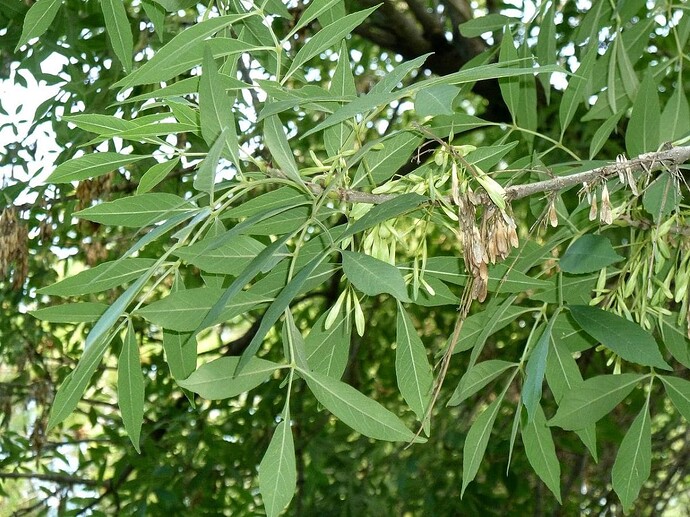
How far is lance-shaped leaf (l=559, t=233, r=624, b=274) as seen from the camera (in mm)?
733

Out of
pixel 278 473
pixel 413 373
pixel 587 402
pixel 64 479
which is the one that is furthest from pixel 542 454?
pixel 64 479

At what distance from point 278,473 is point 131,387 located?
19 centimetres

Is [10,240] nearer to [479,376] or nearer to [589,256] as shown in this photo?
[479,376]

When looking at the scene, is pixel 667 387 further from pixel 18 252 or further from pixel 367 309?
pixel 367 309

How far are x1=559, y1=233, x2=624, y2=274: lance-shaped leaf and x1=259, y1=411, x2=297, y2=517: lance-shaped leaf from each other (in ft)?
0.85

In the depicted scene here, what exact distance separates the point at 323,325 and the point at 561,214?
0.24 m

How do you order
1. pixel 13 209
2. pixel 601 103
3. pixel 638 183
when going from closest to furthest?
pixel 638 183 < pixel 601 103 < pixel 13 209

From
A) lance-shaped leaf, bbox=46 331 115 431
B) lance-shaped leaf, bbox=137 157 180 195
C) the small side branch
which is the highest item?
lance-shaped leaf, bbox=137 157 180 195

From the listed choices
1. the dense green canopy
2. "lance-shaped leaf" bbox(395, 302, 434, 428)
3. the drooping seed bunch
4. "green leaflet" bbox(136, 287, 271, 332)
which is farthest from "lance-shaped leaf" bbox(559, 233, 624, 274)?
the drooping seed bunch

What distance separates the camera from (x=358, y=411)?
0.71 metres

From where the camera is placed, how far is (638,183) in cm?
80

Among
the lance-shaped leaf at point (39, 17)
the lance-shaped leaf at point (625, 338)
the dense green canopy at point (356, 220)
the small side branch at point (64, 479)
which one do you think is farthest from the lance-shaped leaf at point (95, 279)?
the small side branch at point (64, 479)

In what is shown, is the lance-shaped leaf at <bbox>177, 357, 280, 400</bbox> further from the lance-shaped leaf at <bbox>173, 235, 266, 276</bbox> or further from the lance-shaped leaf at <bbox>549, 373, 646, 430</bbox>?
the lance-shaped leaf at <bbox>549, 373, 646, 430</bbox>

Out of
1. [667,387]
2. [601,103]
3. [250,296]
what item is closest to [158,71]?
[250,296]
